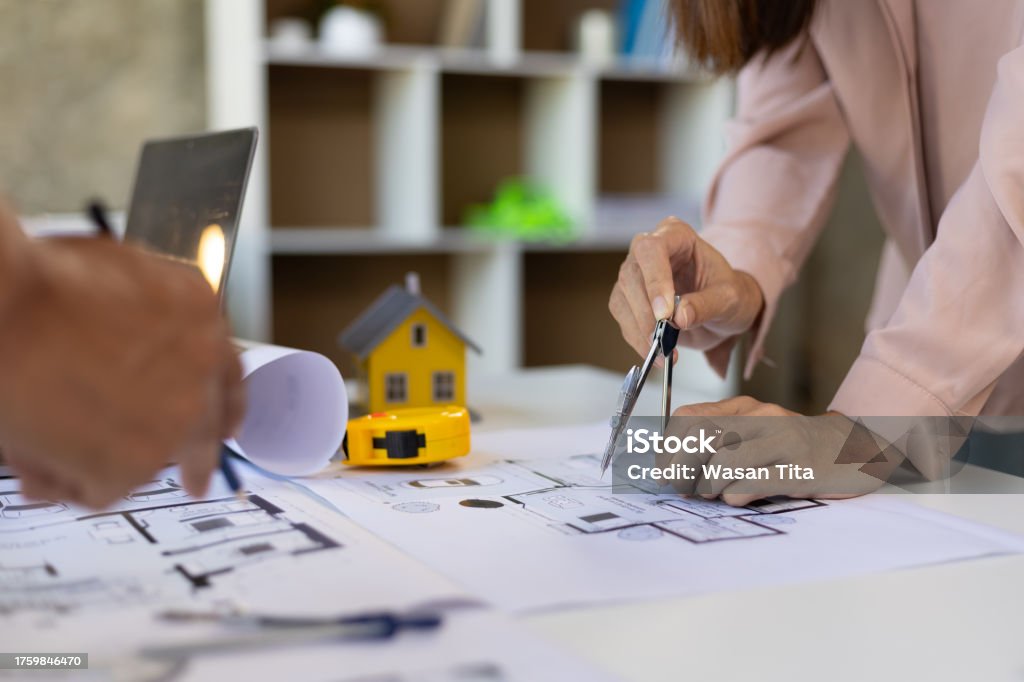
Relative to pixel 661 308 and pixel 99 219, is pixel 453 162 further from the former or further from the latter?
pixel 99 219

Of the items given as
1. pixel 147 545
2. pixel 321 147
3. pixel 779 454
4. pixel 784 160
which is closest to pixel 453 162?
pixel 321 147

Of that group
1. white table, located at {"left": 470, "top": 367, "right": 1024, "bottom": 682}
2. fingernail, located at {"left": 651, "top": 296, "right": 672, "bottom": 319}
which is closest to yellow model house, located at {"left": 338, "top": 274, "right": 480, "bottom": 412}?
fingernail, located at {"left": 651, "top": 296, "right": 672, "bottom": 319}

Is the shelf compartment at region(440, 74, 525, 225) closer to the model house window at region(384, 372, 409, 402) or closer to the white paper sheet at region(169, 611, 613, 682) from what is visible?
the model house window at region(384, 372, 409, 402)

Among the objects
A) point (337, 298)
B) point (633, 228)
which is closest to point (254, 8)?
point (337, 298)

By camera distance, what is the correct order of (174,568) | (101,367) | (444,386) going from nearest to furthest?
(101,367), (174,568), (444,386)

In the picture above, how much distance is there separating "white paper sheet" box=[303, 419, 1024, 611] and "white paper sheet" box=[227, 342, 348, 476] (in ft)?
0.09

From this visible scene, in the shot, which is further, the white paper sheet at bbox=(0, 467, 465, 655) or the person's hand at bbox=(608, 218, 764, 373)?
the person's hand at bbox=(608, 218, 764, 373)

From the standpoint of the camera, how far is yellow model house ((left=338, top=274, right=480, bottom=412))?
1111mm

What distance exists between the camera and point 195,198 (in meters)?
0.97

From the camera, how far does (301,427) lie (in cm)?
87

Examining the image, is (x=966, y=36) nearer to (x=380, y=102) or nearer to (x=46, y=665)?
(x=46, y=665)

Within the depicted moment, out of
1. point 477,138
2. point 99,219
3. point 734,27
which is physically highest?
point 477,138

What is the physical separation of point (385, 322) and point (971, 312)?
597 mm

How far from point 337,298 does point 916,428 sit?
8.21ft
